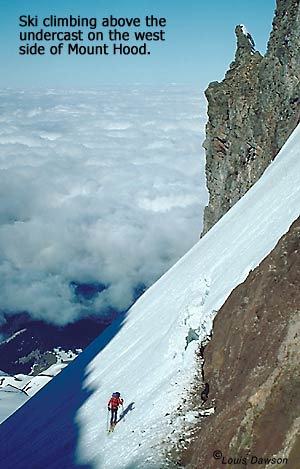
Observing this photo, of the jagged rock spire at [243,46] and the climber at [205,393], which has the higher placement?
the jagged rock spire at [243,46]

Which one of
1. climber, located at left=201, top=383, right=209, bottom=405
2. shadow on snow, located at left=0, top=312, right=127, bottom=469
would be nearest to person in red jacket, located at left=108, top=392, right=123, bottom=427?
shadow on snow, located at left=0, top=312, right=127, bottom=469

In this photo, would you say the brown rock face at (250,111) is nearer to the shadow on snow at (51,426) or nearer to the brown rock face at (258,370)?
the shadow on snow at (51,426)

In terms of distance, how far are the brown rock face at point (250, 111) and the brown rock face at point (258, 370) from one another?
30873mm

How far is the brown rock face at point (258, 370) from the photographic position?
39.6 feet

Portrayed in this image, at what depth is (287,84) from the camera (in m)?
49.5

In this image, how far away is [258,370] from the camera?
1465 centimetres

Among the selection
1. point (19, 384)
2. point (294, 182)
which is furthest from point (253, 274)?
point (19, 384)

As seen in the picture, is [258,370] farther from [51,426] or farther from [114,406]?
[51,426]

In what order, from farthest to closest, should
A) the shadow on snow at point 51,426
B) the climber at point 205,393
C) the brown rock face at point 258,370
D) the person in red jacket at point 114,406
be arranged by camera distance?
the shadow on snow at point 51,426 → the person in red jacket at point 114,406 → the climber at point 205,393 → the brown rock face at point 258,370

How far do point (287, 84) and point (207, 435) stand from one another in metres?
41.0

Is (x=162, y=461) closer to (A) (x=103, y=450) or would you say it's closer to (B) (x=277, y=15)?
(A) (x=103, y=450)

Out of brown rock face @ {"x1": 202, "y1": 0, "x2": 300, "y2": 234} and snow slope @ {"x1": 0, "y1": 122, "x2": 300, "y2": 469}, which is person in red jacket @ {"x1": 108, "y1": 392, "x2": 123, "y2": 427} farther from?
brown rock face @ {"x1": 202, "y1": 0, "x2": 300, "y2": 234}

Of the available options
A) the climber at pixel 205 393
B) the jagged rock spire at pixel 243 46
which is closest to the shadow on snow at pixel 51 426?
the climber at pixel 205 393

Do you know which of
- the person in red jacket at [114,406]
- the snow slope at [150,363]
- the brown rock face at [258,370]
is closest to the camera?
the brown rock face at [258,370]
